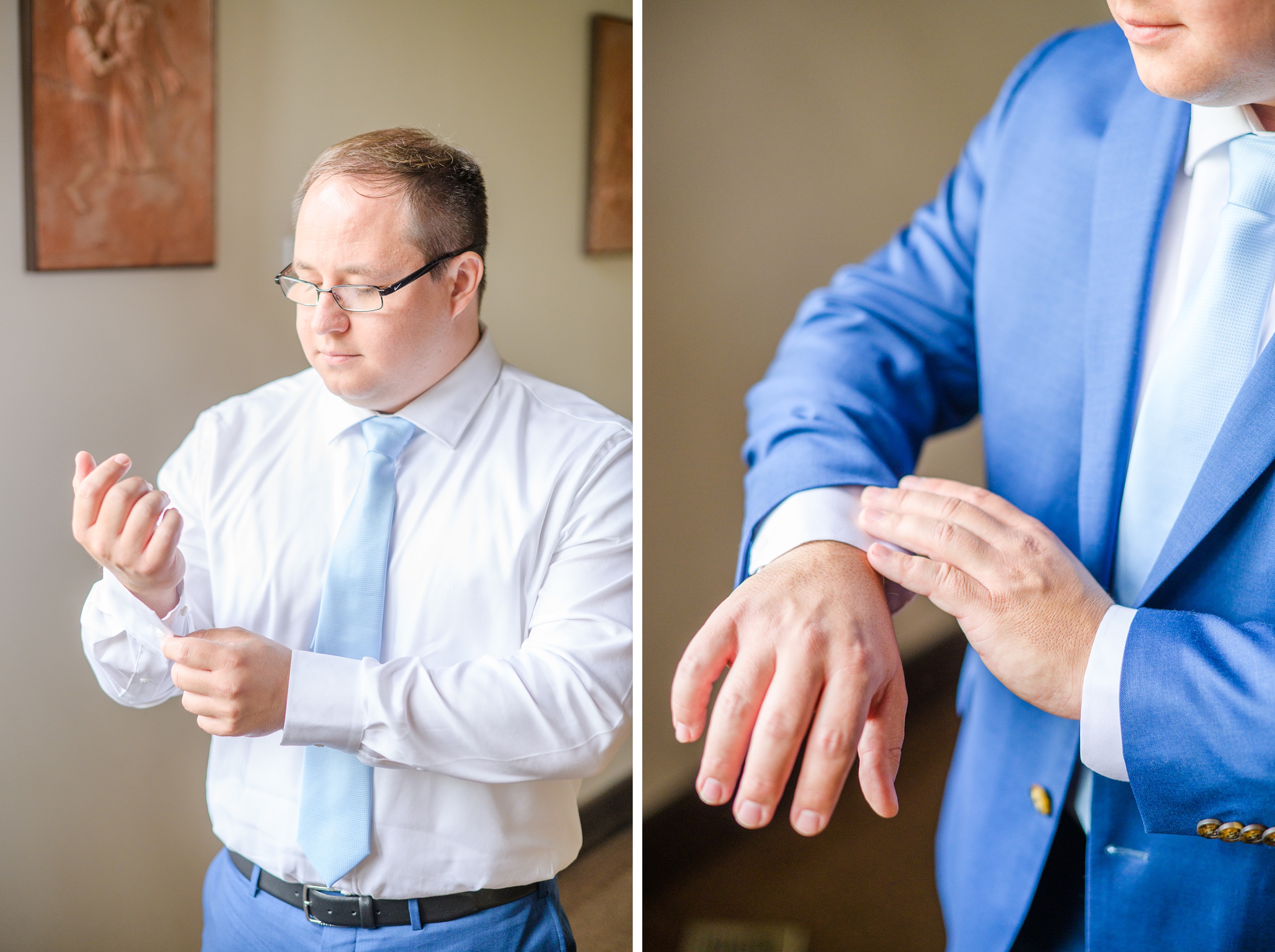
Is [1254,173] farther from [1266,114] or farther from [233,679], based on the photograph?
[233,679]

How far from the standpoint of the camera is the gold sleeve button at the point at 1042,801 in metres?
0.81

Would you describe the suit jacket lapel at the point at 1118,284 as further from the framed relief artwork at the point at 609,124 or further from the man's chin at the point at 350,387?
the man's chin at the point at 350,387

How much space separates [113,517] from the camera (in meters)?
0.85

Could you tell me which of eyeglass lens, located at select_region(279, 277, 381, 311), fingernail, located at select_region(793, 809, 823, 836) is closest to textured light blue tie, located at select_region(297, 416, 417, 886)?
eyeglass lens, located at select_region(279, 277, 381, 311)

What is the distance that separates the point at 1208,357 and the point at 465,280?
Answer: 652mm

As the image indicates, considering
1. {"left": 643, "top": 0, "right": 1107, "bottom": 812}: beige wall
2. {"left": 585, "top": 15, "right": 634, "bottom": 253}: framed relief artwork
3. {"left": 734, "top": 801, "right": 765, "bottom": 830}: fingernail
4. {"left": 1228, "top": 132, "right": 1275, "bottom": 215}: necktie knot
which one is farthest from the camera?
{"left": 643, "top": 0, "right": 1107, "bottom": 812}: beige wall

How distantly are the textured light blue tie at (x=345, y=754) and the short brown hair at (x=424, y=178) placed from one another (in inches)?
11.3

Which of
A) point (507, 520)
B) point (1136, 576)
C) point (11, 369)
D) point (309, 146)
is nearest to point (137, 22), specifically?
point (309, 146)

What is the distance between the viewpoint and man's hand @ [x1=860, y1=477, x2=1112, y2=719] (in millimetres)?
622

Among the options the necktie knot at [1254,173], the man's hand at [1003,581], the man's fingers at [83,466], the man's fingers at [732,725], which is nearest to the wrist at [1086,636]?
the man's hand at [1003,581]

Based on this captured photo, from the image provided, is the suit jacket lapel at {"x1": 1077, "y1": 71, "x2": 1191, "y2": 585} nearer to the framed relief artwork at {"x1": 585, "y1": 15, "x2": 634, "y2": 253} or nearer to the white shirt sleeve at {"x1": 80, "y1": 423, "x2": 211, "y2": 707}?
the framed relief artwork at {"x1": 585, "y1": 15, "x2": 634, "y2": 253}

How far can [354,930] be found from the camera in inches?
34.9

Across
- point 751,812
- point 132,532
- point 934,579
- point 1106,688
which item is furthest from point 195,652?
point 1106,688

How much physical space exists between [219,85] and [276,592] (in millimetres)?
516
